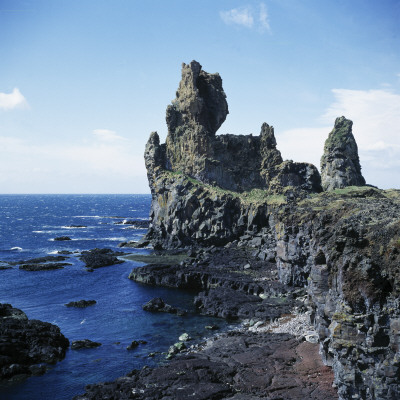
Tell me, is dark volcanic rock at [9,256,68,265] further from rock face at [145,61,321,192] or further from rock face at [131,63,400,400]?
rock face at [145,61,321,192]

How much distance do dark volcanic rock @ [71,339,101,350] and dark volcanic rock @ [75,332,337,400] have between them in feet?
32.5

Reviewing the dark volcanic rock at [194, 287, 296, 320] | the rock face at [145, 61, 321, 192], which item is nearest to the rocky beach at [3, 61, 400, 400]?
the dark volcanic rock at [194, 287, 296, 320]

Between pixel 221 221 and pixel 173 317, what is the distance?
155 feet

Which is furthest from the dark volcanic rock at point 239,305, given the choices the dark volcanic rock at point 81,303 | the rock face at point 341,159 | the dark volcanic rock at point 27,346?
the rock face at point 341,159

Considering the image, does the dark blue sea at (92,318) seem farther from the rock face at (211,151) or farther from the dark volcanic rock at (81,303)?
the rock face at (211,151)

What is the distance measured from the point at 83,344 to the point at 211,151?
7796cm

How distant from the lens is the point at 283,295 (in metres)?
58.7

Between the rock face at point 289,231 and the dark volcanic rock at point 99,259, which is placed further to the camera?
the dark volcanic rock at point 99,259

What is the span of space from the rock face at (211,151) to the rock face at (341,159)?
574cm

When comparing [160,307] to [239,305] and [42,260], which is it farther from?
[42,260]

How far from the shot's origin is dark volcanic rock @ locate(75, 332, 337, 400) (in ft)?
101

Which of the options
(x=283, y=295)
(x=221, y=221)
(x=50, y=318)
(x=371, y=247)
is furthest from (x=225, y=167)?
(x=371, y=247)

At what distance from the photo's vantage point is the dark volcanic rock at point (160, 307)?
55906 millimetres

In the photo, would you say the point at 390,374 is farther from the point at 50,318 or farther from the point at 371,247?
the point at 50,318
